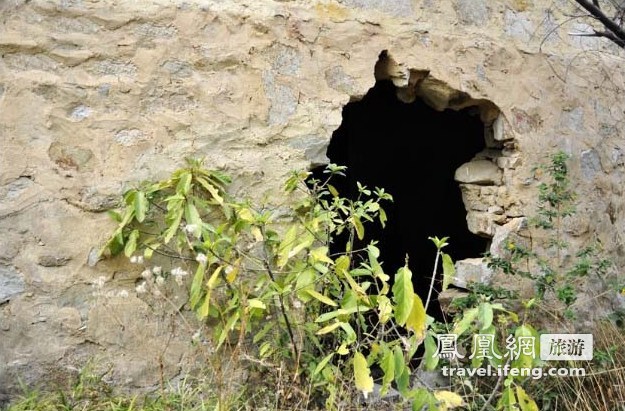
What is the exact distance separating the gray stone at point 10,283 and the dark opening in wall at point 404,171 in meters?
2.90

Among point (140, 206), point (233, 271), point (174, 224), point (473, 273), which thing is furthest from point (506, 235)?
point (140, 206)

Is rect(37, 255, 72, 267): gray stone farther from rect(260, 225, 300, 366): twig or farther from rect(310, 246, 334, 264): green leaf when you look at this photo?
rect(310, 246, 334, 264): green leaf

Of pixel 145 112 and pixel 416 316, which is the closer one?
pixel 416 316

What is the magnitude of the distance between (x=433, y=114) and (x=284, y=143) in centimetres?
221

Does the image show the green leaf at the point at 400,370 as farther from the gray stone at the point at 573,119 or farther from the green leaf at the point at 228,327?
the gray stone at the point at 573,119

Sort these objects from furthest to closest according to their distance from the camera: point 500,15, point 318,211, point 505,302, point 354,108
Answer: point 354,108 → point 500,15 → point 505,302 → point 318,211

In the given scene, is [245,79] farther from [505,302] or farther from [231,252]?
[505,302]

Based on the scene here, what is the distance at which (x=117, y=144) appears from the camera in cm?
283

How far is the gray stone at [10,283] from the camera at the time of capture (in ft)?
8.64

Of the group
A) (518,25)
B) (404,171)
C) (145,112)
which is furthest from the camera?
(404,171)

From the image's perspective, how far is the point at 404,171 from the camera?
5773 millimetres

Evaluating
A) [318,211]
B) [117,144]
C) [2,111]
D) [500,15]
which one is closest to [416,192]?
[500,15]

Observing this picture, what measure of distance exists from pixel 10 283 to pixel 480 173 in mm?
2449

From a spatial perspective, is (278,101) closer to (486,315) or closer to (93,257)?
(93,257)
